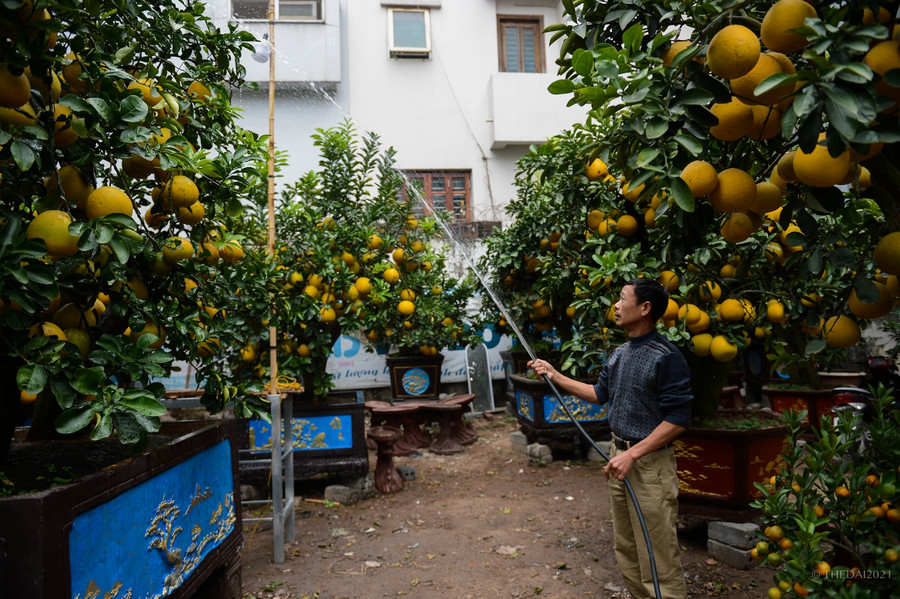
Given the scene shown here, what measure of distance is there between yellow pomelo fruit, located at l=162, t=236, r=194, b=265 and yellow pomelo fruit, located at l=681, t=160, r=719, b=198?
149cm

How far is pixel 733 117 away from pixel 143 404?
59.4 inches

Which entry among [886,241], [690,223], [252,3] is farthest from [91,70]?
[252,3]

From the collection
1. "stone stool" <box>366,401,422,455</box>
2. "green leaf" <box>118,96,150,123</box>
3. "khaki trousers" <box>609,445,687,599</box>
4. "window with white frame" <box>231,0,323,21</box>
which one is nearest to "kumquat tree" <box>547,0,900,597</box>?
"khaki trousers" <box>609,445,687,599</box>

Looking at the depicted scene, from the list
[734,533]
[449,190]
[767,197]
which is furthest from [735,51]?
[449,190]

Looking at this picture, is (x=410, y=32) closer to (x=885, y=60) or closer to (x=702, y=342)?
(x=702, y=342)

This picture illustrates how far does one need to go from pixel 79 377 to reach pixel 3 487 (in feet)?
1.84

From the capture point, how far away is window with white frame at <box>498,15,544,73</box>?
10516mm

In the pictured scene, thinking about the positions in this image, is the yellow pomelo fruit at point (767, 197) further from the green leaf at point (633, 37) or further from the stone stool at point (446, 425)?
the stone stool at point (446, 425)

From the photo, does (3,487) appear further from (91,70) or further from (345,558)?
(345,558)

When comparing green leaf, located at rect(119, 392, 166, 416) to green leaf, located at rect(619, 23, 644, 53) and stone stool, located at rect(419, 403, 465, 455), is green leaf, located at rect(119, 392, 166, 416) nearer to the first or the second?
green leaf, located at rect(619, 23, 644, 53)

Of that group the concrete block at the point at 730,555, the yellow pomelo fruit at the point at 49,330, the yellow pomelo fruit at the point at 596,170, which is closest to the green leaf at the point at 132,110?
the yellow pomelo fruit at the point at 49,330

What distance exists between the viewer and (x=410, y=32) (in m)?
10.0

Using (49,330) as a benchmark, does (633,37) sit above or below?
above

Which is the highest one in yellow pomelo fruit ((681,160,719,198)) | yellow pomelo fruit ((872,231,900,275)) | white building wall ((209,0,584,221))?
white building wall ((209,0,584,221))
